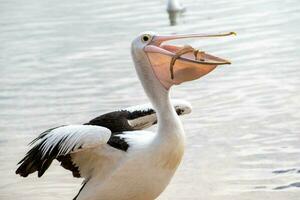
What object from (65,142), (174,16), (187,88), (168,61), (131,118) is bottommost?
(174,16)

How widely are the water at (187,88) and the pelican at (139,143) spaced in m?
0.94

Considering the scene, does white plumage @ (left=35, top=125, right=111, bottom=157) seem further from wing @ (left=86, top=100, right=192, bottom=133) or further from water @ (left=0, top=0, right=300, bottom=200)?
water @ (left=0, top=0, right=300, bottom=200)

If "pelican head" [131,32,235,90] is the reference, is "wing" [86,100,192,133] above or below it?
below

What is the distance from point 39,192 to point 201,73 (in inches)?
72.3

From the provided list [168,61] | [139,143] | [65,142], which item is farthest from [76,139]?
[168,61]

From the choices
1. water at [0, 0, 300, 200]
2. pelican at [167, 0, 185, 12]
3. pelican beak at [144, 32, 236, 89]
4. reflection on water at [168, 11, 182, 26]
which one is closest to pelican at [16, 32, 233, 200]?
pelican beak at [144, 32, 236, 89]

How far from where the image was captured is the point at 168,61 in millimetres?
4496

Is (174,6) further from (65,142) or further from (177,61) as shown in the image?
(65,142)

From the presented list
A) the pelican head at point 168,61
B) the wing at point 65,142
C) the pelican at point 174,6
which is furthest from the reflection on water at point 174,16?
the wing at point 65,142

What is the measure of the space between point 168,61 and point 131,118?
549 mm

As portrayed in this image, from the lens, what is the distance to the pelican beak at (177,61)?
4363 mm

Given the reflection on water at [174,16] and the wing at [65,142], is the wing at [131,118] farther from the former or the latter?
the reflection on water at [174,16]

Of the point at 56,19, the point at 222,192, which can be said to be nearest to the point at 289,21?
the point at 56,19

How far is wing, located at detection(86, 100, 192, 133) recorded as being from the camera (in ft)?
15.5
